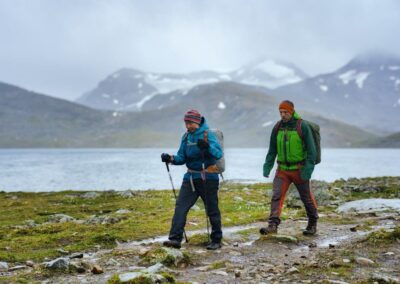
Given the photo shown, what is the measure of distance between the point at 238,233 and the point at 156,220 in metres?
5.46

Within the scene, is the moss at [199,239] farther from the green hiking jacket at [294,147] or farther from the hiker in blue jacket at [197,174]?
the green hiking jacket at [294,147]

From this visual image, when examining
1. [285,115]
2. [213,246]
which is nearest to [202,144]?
[213,246]

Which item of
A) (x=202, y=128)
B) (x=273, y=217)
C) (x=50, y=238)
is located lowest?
(x=50, y=238)

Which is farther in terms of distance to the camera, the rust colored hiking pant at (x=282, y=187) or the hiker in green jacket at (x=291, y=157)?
the rust colored hiking pant at (x=282, y=187)

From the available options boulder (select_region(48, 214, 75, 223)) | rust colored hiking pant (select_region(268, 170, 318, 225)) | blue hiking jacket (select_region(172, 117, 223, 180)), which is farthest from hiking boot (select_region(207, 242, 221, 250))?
boulder (select_region(48, 214, 75, 223))

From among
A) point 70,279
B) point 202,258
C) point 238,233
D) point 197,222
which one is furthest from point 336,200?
point 70,279

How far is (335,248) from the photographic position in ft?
39.9

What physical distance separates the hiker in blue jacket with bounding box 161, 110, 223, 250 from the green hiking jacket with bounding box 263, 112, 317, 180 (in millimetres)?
2183

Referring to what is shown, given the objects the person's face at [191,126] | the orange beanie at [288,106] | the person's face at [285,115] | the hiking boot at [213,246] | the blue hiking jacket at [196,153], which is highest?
the orange beanie at [288,106]

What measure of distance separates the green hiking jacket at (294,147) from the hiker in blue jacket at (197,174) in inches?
85.9

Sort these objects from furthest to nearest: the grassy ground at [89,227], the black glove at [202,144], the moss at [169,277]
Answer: the grassy ground at [89,227] < the black glove at [202,144] < the moss at [169,277]

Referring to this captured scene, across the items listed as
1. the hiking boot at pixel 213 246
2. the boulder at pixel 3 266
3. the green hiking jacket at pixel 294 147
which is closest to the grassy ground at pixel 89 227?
the boulder at pixel 3 266

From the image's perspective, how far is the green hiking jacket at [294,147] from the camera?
13602 mm

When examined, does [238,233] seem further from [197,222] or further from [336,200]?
[336,200]
